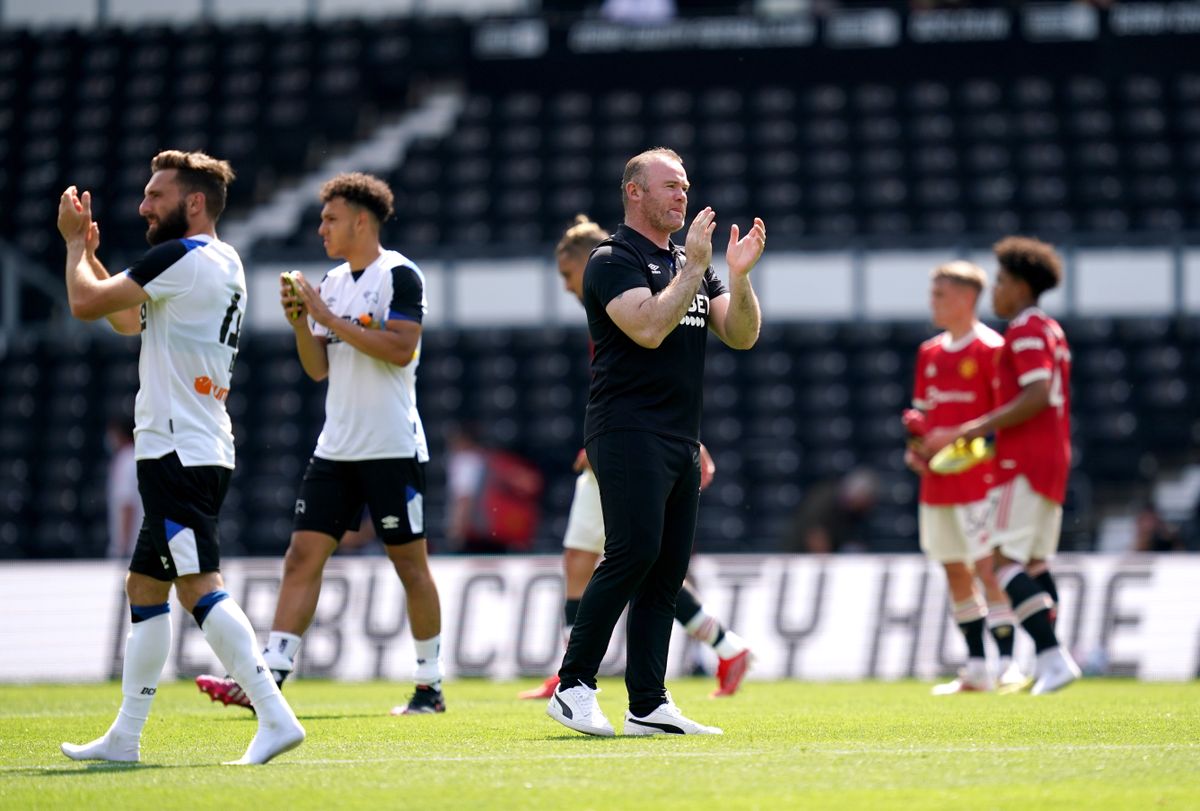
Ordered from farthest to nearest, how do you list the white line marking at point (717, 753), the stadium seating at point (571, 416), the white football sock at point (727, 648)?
the stadium seating at point (571, 416), the white football sock at point (727, 648), the white line marking at point (717, 753)

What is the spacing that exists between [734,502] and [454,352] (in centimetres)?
373

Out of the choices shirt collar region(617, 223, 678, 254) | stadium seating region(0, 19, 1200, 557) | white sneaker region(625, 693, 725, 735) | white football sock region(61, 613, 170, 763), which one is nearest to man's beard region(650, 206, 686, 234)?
shirt collar region(617, 223, 678, 254)

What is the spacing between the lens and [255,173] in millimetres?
22828

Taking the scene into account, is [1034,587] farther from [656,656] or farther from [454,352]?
[454,352]

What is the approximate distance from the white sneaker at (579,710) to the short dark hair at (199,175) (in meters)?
2.16

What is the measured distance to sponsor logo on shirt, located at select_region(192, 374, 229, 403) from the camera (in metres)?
6.01

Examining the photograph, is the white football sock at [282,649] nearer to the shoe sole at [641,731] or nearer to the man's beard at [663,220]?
the shoe sole at [641,731]

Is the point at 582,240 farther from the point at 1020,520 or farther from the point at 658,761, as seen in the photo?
the point at 658,761

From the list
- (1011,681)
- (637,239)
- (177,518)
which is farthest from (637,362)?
(1011,681)

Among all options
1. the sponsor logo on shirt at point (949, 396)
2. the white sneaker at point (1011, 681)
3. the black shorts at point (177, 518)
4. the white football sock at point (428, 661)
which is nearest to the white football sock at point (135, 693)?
the black shorts at point (177, 518)

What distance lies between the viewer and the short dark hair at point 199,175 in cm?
629

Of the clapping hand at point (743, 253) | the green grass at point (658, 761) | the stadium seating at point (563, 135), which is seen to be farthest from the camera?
the stadium seating at point (563, 135)

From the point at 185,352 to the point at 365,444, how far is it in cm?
188

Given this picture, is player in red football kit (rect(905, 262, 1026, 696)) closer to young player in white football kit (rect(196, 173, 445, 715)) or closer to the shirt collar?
young player in white football kit (rect(196, 173, 445, 715))
